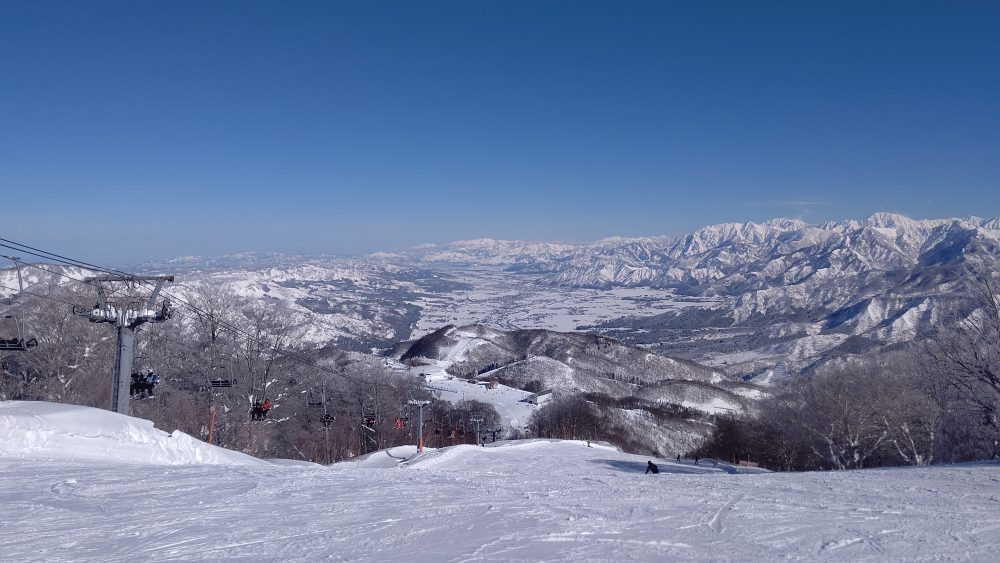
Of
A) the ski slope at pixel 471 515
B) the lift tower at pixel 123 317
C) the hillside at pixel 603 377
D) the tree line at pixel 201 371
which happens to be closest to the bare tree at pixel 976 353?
the ski slope at pixel 471 515

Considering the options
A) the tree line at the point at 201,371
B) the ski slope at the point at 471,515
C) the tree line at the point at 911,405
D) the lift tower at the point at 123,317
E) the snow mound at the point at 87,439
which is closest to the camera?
the ski slope at the point at 471,515

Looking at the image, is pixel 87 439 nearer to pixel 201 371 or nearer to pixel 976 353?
pixel 201 371

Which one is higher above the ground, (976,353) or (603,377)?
(976,353)

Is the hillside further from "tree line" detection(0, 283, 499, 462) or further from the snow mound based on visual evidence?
the snow mound

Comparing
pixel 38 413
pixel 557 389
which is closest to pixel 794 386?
pixel 38 413

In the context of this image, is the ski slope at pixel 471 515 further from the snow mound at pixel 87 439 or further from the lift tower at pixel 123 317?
the lift tower at pixel 123 317

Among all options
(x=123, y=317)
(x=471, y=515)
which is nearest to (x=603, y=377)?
(x=123, y=317)
